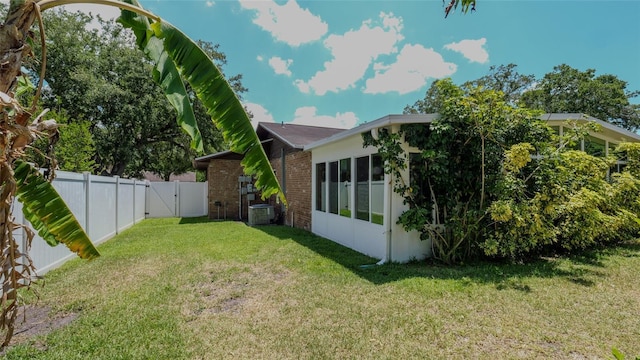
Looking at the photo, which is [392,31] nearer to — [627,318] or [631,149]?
[631,149]

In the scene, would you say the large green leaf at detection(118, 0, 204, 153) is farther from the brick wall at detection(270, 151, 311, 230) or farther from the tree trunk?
the brick wall at detection(270, 151, 311, 230)

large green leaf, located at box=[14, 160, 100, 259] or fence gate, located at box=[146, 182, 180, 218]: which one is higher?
large green leaf, located at box=[14, 160, 100, 259]

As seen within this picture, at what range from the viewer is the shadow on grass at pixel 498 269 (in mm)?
5867

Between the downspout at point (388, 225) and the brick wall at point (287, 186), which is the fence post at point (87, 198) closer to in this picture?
the brick wall at point (287, 186)

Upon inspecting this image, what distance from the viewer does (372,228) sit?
7.83 meters

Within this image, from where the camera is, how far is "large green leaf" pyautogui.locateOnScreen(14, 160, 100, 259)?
2834 millimetres

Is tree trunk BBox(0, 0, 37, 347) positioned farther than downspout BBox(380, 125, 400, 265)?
No

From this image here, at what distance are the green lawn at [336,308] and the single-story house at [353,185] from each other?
0.76m

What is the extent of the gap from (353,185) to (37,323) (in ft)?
22.1

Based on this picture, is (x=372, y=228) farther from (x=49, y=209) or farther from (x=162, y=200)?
(x=162, y=200)

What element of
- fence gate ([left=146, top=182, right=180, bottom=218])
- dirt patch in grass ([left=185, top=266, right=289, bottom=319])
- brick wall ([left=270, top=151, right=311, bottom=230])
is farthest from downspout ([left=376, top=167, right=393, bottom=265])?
fence gate ([left=146, top=182, right=180, bottom=218])

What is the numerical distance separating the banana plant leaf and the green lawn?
7.11ft

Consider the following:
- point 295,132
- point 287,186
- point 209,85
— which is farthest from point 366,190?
point 295,132

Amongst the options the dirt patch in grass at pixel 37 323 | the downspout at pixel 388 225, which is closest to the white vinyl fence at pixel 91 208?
the dirt patch in grass at pixel 37 323
